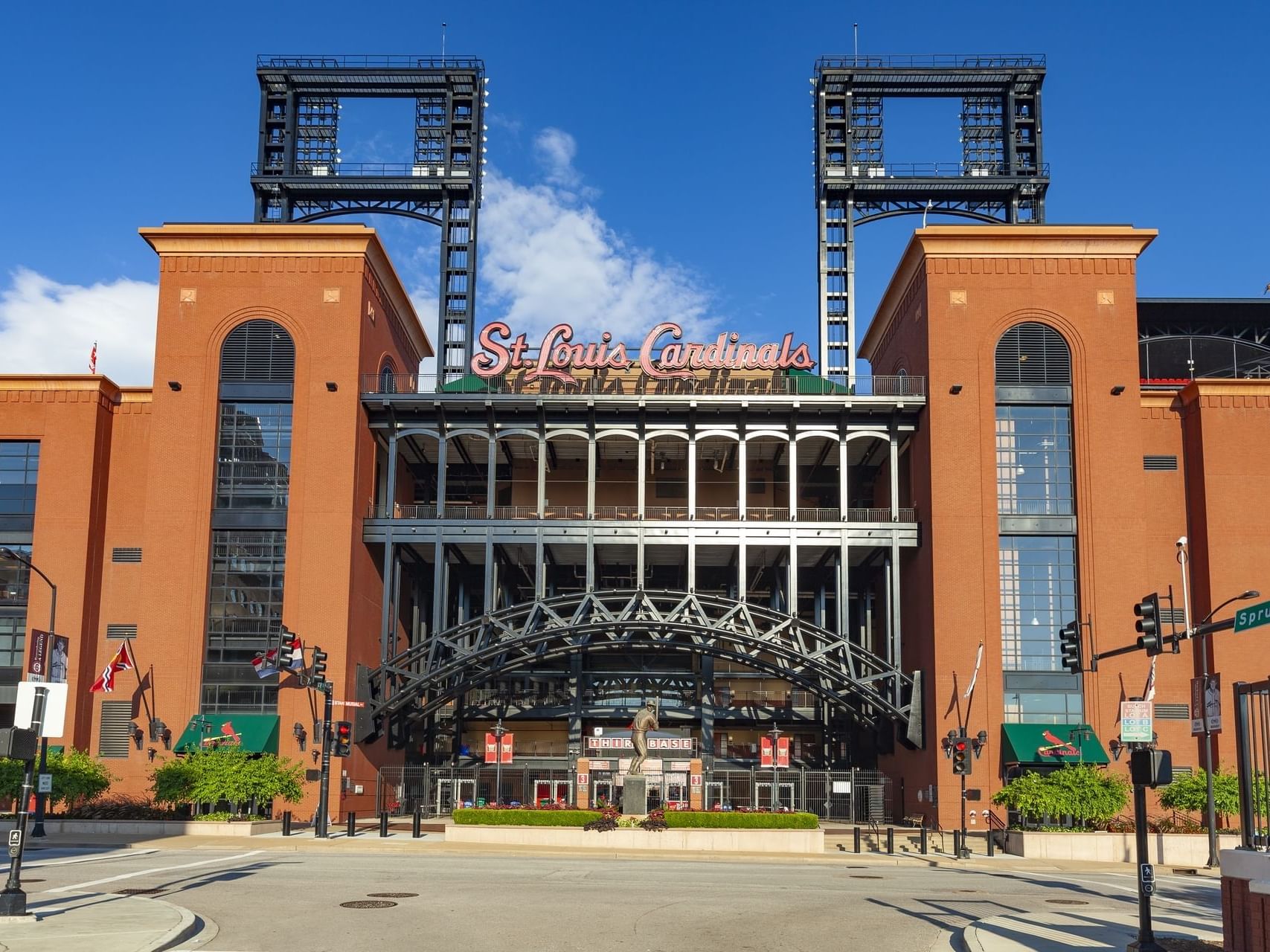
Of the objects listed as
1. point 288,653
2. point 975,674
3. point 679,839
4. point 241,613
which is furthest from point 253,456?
point 975,674

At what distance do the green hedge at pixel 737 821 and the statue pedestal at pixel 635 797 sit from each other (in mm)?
1220

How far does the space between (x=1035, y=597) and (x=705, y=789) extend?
1460cm

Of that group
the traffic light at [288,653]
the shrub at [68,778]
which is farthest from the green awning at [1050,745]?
the shrub at [68,778]

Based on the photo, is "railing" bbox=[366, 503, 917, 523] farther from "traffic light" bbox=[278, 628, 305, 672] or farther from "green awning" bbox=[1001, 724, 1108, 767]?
"traffic light" bbox=[278, 628, 305, 672]

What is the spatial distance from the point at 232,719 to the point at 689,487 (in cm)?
2001

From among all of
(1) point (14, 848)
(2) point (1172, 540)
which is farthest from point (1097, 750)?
(1) point (14, 848)

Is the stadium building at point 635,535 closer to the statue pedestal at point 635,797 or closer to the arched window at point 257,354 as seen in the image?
the arched window at point 257,354

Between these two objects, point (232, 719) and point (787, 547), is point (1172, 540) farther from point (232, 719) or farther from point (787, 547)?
point (232, 719)

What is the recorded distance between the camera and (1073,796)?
39906mm

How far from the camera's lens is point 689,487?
52.9m

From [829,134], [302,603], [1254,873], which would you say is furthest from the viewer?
[829,134]

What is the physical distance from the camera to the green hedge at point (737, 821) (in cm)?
3969

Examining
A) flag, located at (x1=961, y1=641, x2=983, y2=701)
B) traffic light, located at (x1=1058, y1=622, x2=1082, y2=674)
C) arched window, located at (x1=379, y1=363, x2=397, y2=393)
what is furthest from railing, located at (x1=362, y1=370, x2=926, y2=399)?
traffic light, located at (x1=1058, y1=622, x2=1082, y2=674)

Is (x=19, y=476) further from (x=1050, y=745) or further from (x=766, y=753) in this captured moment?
(x=1050, y=745)
